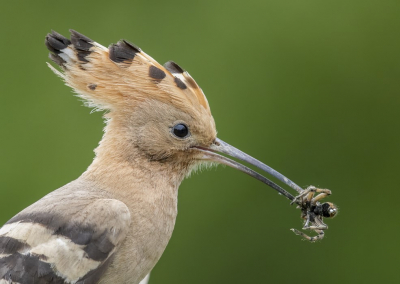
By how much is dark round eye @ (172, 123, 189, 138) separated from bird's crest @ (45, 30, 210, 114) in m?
0.06

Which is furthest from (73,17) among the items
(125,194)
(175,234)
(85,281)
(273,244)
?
(85,281)

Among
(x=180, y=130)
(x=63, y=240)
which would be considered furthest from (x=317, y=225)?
(x=63, y=240)

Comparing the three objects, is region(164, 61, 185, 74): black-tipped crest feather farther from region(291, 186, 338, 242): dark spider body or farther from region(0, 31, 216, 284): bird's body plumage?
region(291, 186, 338, 242): dark spider body

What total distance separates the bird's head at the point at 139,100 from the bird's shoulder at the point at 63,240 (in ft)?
0.76

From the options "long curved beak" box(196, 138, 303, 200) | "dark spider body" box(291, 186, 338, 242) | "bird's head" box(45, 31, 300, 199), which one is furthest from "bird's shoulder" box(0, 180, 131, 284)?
"dark spider body" box(291, 186, 338, 242)

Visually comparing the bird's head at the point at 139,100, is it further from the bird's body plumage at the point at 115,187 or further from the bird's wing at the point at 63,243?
the bird's wing at the point at 63,243

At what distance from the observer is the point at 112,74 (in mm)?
2396

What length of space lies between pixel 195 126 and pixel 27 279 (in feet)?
2.21

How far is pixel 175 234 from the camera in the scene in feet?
12.1

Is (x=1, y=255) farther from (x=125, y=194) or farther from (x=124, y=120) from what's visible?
(x=124, y=120)

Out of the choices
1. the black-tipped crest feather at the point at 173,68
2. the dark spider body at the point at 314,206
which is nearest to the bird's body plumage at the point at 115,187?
the black-tipped crest feather at the point at 173,68

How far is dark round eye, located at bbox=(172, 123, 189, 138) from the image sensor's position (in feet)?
8.13

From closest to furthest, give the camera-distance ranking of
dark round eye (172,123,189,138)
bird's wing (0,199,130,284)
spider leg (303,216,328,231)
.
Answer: bird's wing (0,199,130,284) < spider leg (303,216,328,231) < dark round eye (172,123,189,138)

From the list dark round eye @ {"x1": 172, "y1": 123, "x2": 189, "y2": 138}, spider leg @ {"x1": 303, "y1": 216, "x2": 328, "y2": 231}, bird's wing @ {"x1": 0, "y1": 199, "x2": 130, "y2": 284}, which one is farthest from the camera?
dark round eye @ {"x1": 172, "y1": 123, "x2": 189, "y2": 138}
